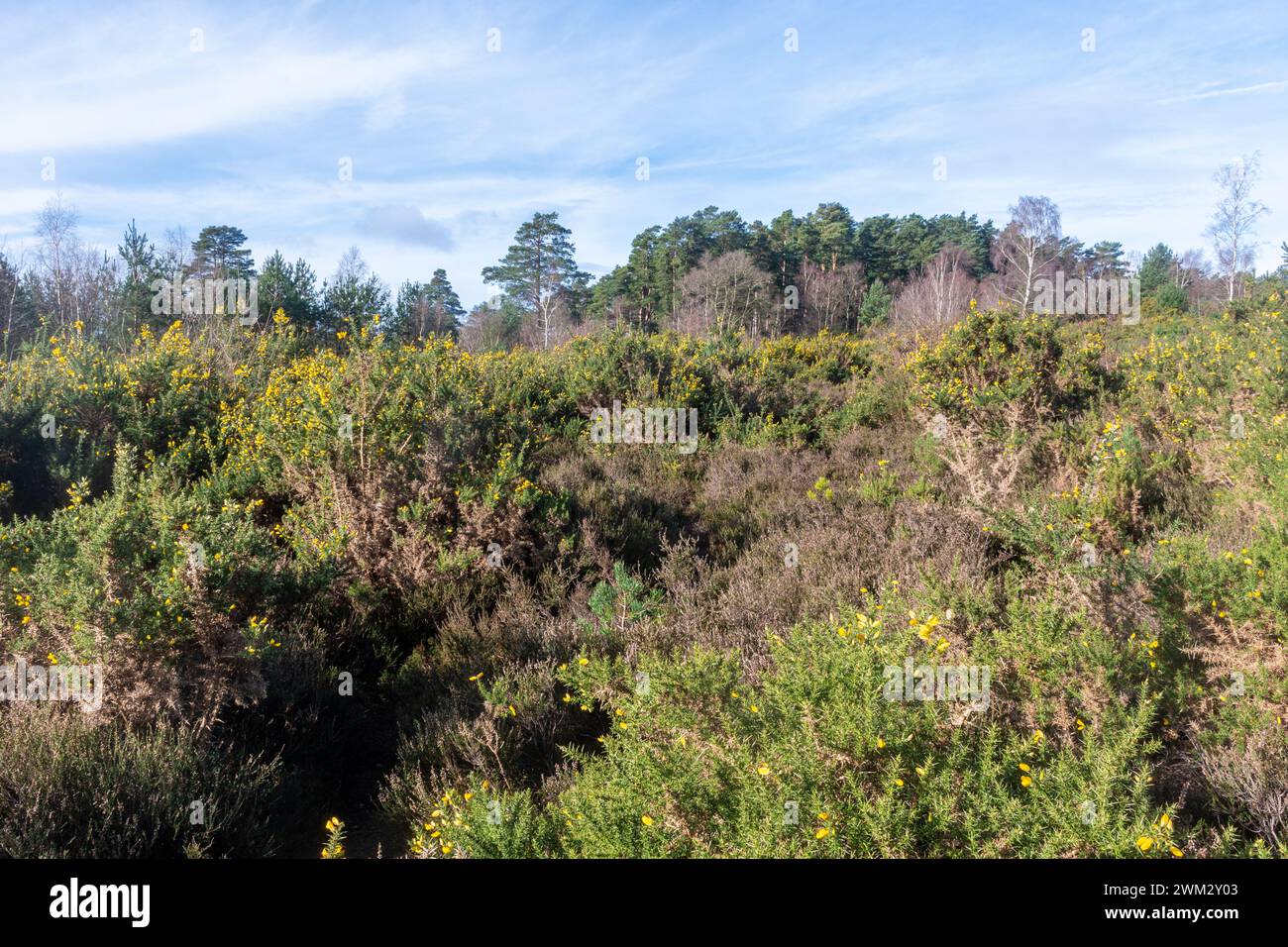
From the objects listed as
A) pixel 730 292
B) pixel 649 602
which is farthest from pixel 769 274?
pixel 649 602

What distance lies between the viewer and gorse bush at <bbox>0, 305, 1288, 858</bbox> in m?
2.39

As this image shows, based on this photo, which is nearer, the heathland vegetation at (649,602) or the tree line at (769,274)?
the heathland vegetation at (649,602)

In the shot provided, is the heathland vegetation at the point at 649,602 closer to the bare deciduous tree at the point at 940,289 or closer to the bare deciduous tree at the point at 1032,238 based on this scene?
the bare deciduous tree at the point at 940,289

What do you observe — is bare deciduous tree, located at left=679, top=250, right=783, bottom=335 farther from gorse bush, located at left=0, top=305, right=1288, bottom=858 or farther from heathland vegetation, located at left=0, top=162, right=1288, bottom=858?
gorse bush, located at left=0, top=305, right=1288, bottom=858

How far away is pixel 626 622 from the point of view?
14.7 feet

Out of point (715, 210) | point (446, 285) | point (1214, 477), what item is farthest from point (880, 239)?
point (1214, 477)

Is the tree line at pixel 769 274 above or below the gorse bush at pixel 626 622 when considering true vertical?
above

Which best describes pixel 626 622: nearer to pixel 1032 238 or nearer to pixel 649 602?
pixel 649 602

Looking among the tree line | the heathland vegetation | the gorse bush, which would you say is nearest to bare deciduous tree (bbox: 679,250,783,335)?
the tree line

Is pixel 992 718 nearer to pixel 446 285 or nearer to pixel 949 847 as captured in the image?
pixel 949 847

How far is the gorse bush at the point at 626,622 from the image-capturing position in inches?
94.0

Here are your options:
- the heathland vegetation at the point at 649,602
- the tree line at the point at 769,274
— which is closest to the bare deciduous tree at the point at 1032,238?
the tree line at the point at 769,274
